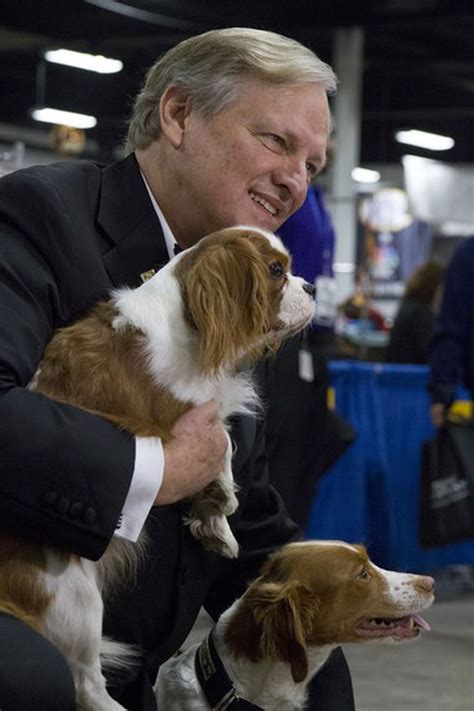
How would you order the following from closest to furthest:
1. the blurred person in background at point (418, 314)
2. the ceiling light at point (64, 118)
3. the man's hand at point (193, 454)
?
the man's hand at point (193, 454) → the blurred person in background at point (418, 314) → the ceiling light at point (64, 118)

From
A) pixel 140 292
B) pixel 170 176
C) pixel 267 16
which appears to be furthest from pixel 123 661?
pixel 267 16

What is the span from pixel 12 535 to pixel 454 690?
3.65 m

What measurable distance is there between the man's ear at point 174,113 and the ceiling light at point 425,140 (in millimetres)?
17684

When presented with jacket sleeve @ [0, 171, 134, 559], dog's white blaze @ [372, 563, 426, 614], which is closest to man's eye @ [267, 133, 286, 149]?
jacket sleeve @ [0, 171, 134, 559]

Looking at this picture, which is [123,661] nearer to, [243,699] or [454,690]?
[243,699]

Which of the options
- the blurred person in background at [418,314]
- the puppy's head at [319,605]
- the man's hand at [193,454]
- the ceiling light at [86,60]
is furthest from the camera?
the ceiling light at [86,60]

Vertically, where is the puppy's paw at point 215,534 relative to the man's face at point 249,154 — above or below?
below

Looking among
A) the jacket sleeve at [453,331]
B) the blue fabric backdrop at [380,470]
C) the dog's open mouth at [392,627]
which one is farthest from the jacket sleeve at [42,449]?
the blue fabric backdrop at [380,470]

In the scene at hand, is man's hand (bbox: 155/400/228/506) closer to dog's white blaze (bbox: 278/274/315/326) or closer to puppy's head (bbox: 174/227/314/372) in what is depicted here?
puppy's head (bbox: 174/227/314/372)

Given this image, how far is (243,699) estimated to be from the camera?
304 cm

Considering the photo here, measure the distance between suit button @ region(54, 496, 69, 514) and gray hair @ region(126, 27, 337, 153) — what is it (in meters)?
0.79

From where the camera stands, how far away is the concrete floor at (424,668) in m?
5.17

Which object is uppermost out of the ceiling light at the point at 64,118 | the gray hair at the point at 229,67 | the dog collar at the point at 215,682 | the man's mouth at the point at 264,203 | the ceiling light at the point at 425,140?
the gray hair at the point at 229,67

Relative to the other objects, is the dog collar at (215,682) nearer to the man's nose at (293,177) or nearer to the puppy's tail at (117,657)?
the puppy's tail at (117,657)
